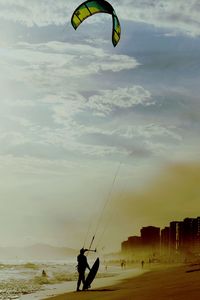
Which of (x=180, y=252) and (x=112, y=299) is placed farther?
(x=180, y=252)

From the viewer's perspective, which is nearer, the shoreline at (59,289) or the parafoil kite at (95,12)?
the parafoil kite at (95,12)

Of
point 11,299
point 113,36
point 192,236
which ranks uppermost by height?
point 192,236

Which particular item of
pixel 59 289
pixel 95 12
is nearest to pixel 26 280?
pixel 59 289

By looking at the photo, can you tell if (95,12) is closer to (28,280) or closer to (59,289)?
(59,289)

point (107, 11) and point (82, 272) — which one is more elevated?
point (107, 11)

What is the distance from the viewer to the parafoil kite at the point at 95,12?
1533 centimetres

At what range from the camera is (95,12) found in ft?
52.5

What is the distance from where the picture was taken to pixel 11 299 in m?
17.2

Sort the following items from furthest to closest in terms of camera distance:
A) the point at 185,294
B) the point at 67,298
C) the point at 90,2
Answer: the point at 90,2, the point at 67,298, the point at 185,294

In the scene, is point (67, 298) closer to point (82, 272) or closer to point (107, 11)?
point (82, 272)

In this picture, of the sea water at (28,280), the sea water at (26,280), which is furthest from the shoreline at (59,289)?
the sea water at (26,280)

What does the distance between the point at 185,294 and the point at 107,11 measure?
9198mm

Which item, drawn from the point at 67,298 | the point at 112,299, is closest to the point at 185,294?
the point at 112,299

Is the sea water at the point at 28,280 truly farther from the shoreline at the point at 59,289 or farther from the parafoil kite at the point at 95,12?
the parafoil kite at the point at 95,12
